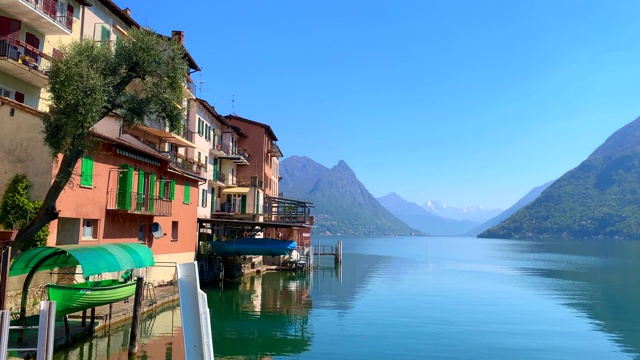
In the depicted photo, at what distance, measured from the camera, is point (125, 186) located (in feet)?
90.1

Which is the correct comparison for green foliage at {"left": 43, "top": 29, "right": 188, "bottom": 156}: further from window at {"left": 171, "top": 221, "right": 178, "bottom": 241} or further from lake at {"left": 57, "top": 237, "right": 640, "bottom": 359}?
window at {"left": 171, "top": 221, "right": 178, "bottom": 241}

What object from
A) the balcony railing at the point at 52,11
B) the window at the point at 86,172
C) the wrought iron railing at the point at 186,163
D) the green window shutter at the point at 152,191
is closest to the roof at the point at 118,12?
the balcony railing at the point at 52,11

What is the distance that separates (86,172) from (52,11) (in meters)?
9.73

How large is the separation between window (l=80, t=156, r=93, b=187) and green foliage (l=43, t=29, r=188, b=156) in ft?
17.5

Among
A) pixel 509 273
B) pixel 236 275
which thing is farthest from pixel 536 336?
pixel 509 273

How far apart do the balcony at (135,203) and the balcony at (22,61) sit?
6.50 m

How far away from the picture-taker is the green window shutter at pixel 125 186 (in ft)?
88.4

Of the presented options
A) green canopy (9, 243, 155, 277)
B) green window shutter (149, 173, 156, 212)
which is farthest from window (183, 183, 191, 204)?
green canopy (9, 243, 155, 277)

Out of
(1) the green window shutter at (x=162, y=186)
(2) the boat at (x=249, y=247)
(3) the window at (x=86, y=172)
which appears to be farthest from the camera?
(2) the boat at (x=249, y=247)

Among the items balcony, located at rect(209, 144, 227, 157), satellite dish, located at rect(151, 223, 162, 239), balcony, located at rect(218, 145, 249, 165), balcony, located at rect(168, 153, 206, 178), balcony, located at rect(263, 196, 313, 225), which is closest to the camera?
satellite dish, located at rect(151, 223, 162, 239)

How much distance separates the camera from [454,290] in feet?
156

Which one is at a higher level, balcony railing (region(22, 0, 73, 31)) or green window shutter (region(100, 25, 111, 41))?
green window shutter (region(100, 25, 111, 41))

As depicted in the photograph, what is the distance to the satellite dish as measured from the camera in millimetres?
31977

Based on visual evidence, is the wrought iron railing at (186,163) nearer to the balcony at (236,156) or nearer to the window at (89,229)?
the balcony at (236,156)
